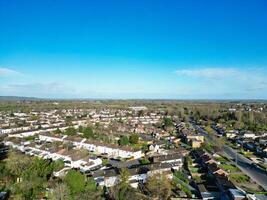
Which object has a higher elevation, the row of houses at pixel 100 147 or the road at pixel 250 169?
the row of houses at pixel 100 147

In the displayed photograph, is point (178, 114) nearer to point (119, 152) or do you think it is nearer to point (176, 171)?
point (119, 152)

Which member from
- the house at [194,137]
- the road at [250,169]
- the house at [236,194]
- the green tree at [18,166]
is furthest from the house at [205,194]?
the house at [194,137]

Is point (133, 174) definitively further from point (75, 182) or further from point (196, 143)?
point (196, 143)

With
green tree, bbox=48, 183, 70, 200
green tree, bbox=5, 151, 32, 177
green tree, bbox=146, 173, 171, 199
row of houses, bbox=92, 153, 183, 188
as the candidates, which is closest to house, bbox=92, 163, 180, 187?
row of houses, bbox=92, 153, 183, 188

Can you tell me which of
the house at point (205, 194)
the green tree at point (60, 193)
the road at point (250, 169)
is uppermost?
the green tree at point (60, 193)

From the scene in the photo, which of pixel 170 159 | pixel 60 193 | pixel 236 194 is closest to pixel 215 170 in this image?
pixel 170 159

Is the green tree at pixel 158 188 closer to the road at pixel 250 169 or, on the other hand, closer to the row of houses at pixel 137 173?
the row of houses at pixel 137 173

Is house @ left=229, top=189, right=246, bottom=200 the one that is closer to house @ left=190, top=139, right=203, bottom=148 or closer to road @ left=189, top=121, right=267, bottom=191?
road @ left=189, top=121, right=267, bottom=191
